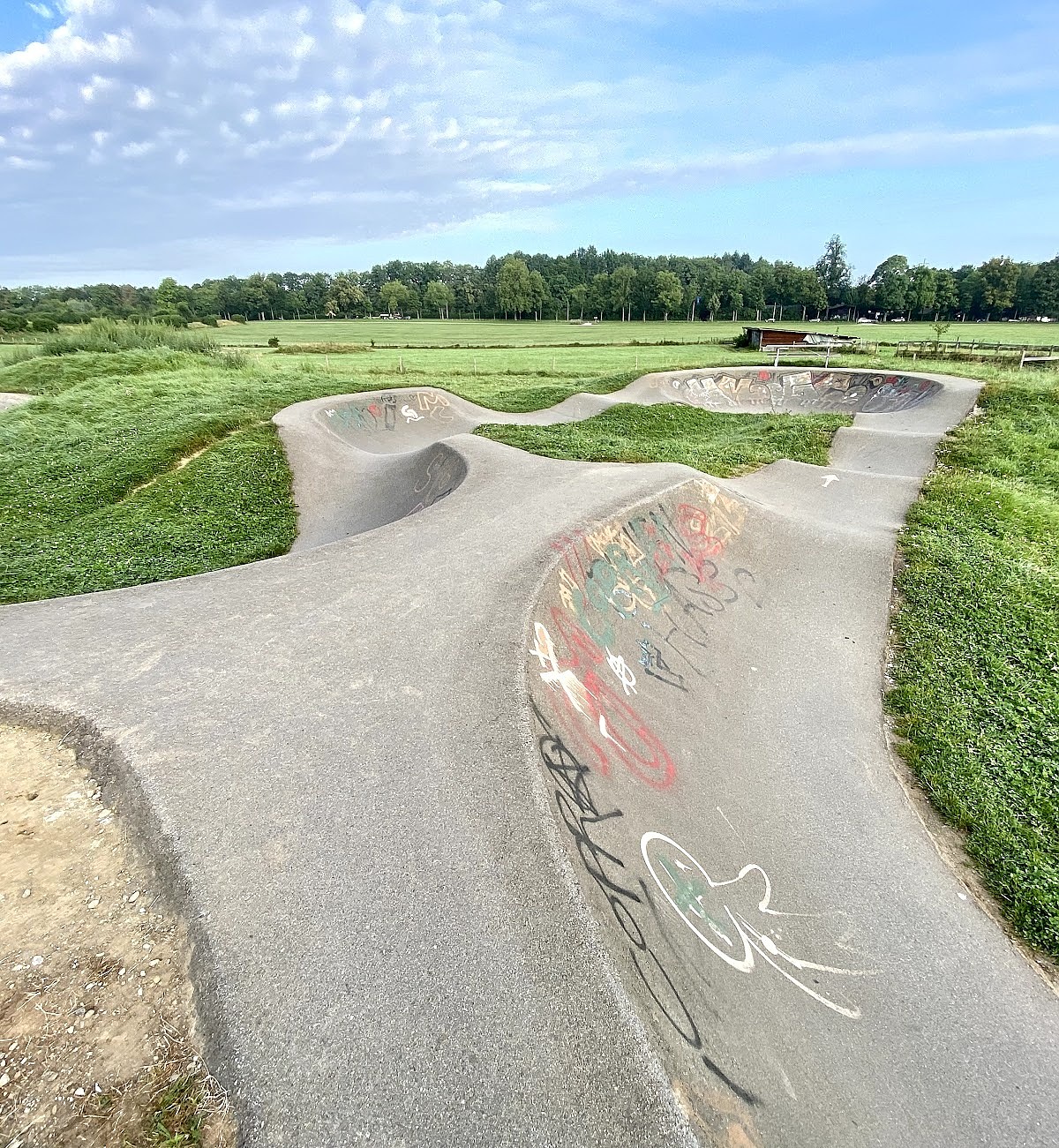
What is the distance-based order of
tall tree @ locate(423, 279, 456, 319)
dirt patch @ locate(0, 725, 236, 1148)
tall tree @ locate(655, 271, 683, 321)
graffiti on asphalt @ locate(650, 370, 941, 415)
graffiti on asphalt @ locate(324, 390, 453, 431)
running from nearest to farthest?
dirt patch @ locate(0, 725, 236, 1148) < graffiti on asphalt @ locate(324, 390, 453, 431) < graffiti on asphalt @ locate(650, 370, 941, 415) < tall tree @ locate(655, 271, 683, 321) < tall tree @ locate(423, 279, 456, 319)

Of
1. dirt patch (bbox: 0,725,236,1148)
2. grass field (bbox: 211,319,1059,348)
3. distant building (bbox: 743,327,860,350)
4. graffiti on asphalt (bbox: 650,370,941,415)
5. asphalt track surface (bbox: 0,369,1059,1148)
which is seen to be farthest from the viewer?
grass field (bbox: 211,319,1059,348)

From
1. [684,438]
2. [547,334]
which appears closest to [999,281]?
[547,334]

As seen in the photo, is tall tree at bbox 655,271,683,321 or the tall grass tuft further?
tall tree at bbox 655,271,683,321

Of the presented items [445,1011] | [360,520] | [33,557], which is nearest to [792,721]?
[445,1011]

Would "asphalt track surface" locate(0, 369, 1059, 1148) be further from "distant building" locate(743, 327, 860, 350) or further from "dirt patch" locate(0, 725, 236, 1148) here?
"distant building" locate(743, 327, 860, 350)

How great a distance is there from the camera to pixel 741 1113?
3.17m

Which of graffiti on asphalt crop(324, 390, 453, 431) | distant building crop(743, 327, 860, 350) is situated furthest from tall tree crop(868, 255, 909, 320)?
graffiti on asphalt crop(324, 390, 453, 431)

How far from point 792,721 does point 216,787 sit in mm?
6208

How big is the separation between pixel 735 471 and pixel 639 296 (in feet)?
355

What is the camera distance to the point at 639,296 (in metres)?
112

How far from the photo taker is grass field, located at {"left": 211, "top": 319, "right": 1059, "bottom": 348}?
6775cm

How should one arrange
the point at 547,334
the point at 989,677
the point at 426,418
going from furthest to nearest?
the point at 547,334, the point at 426,418, the point at 989,677

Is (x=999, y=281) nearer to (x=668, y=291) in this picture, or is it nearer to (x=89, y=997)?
Result: (x=668, y=291)

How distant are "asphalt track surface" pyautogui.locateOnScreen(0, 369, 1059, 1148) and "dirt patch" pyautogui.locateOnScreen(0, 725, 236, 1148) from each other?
0.17 m
